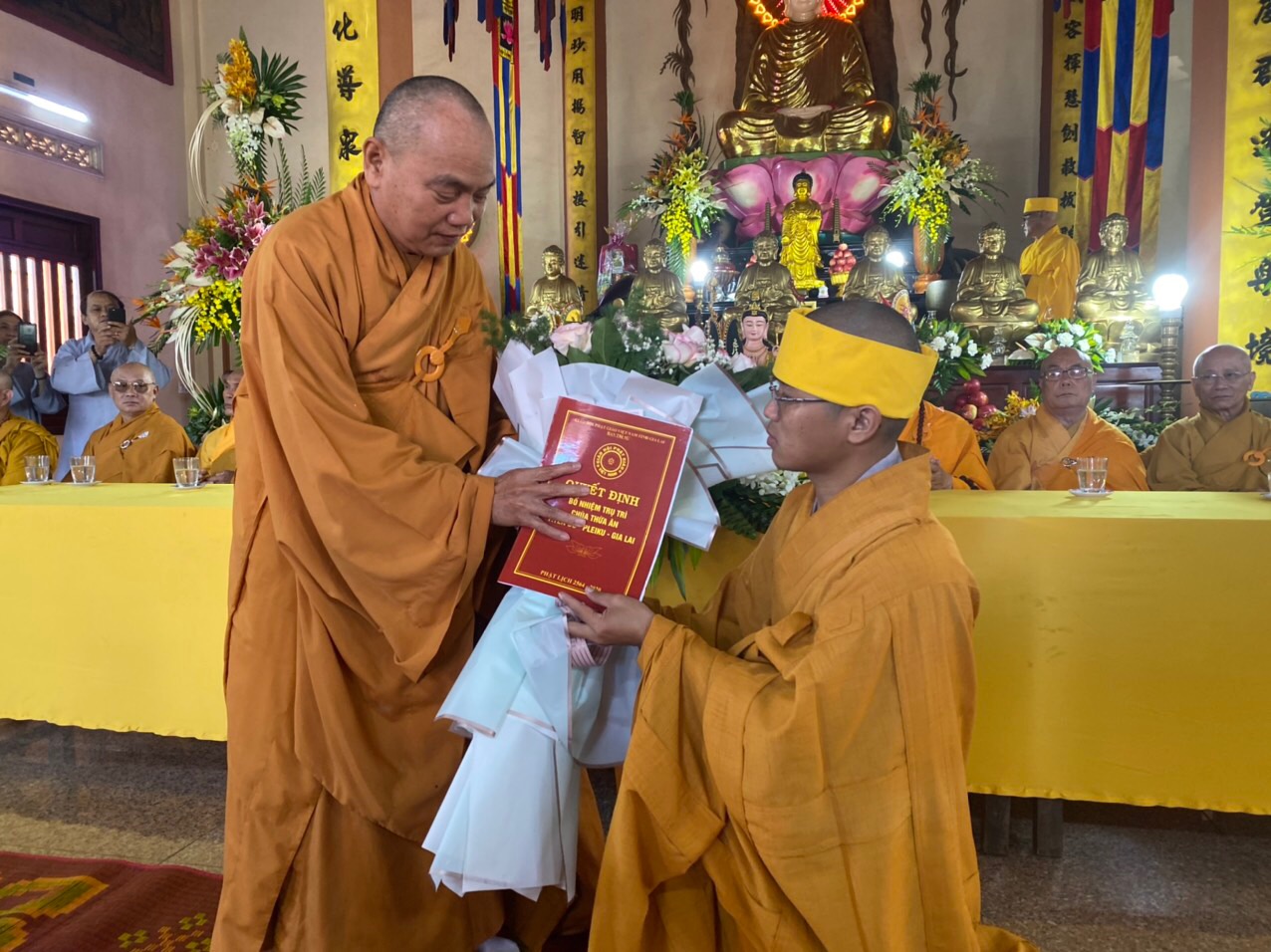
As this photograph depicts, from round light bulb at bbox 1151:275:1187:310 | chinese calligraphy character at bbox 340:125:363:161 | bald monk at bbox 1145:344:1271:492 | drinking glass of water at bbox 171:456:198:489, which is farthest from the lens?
round light bulb at bbox 1151:275:1187:310

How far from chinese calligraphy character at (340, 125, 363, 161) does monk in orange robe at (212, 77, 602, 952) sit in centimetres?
250

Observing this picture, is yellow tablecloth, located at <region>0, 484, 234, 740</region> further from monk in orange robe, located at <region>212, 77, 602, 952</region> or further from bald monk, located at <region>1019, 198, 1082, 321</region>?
bald monk, located at <region>1019, 198, 1082, 321</region>

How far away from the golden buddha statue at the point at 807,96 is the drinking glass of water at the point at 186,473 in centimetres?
860

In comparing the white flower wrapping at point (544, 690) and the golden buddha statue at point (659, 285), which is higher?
the golden buddha statue at point (659, 285)

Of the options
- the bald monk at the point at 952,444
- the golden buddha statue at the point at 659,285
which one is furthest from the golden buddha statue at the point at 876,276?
the bald monk at the point at 952,444

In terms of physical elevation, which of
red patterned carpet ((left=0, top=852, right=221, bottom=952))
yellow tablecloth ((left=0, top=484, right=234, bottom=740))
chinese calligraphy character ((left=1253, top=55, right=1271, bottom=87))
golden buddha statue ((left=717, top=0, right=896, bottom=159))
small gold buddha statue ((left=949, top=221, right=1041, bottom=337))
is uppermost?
golden buddha statue ((left=717, top=0, right=896, bottom=159))

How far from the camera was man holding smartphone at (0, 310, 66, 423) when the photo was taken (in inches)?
242

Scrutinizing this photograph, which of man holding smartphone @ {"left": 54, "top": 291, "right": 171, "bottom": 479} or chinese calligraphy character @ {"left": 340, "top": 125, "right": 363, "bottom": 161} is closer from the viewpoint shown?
chinese calligraphy character @ {"left": 340, "top": 125, "right": 363, "bottom": 161}

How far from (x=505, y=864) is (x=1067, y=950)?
1.38 meters

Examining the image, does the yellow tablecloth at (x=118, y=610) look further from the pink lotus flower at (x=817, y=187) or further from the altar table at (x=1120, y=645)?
the pink lotus flower at (x=817, y=187)

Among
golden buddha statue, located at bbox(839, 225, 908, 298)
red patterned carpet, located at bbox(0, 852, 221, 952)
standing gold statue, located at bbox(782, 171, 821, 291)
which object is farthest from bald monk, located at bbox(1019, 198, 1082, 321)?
red patterned carpet, located at bbox(0, 852, 221, 952)

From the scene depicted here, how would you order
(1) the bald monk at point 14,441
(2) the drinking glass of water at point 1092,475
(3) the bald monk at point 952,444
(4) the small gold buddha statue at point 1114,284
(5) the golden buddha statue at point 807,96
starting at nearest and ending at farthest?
1. (2) the drinking glass of water at point 1092,475
2. (3) the bald monk at point 952,444
3. (1) the bald monk at point 14,441
4. (4) the small gold buddha statue at point 1114,284
5. (5) the golden buddha statue at point 807,96

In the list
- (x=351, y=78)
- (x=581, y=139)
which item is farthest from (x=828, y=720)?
(x=581, y=139)

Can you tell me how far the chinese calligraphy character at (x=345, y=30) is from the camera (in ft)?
13.1
